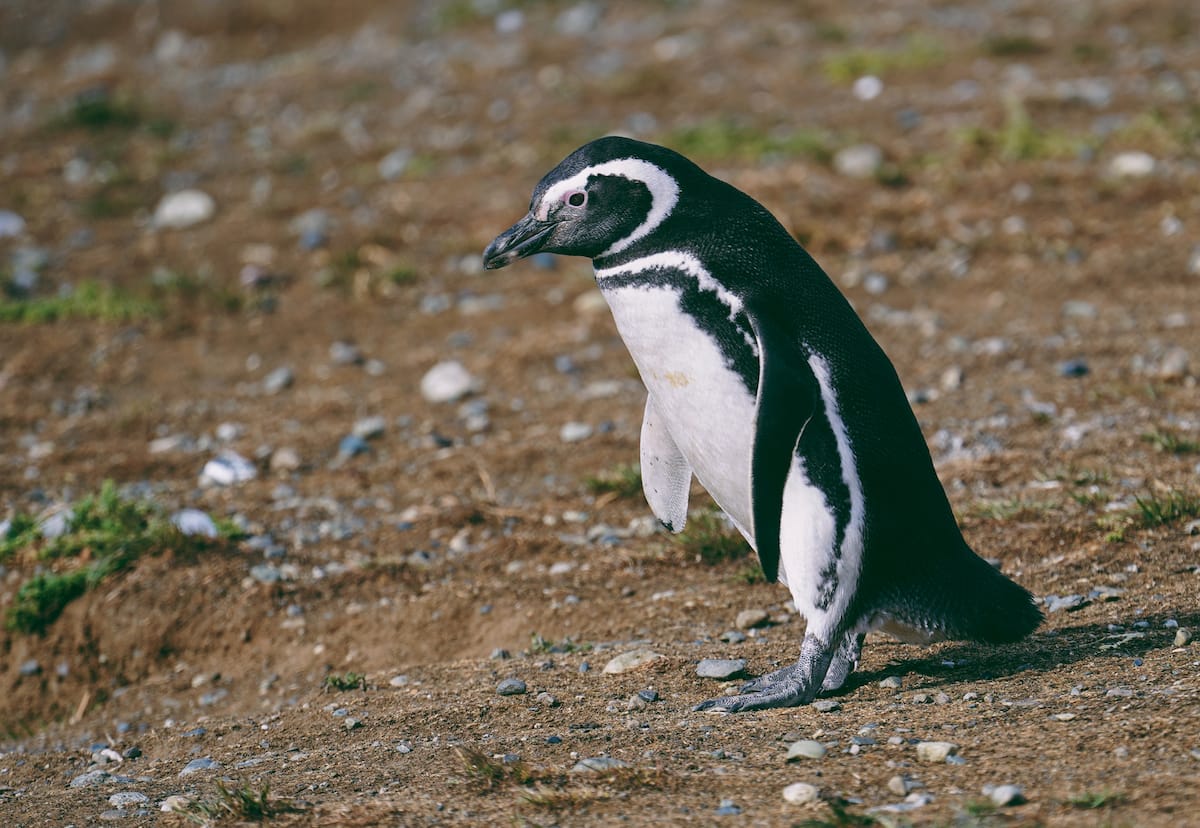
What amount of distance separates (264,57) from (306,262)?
7.25 metres

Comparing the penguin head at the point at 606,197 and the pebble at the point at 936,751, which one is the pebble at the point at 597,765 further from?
the penguin head at the point at 606,197

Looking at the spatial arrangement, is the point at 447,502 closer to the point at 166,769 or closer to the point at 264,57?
the point at 166,769

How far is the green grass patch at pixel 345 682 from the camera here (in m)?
4.18

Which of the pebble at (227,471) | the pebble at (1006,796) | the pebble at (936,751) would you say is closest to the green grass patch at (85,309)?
the pebble at (227,471)

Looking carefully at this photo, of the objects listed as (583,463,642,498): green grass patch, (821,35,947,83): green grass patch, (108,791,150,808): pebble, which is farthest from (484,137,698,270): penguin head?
(821,35,947,83): green grass patch

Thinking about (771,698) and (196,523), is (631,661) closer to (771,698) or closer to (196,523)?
(771,698)

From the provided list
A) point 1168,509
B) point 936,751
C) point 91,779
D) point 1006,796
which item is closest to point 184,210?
point 91,779

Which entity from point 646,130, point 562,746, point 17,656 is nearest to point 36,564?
point 17,656

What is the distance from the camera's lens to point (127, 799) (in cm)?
325

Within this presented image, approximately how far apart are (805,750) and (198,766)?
5.20 feet

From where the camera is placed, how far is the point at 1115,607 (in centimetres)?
393

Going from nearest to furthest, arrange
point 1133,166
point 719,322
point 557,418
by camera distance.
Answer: point 719,322
point 557,418
point 1133,166

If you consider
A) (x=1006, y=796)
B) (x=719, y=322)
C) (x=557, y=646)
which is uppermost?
(x=719, y=322)

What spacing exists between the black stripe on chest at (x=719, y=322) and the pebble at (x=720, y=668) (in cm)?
83
